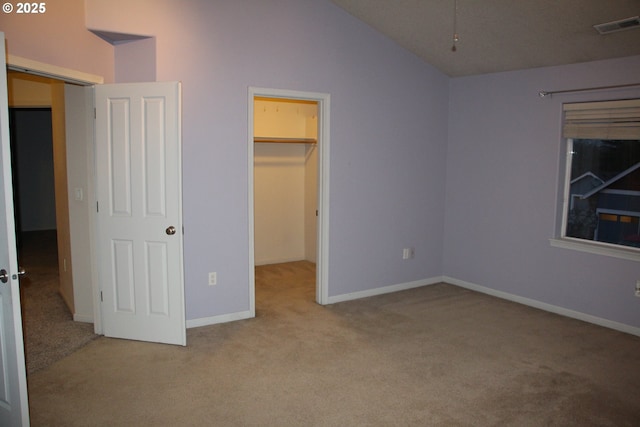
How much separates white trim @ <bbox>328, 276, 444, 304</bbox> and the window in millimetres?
1601

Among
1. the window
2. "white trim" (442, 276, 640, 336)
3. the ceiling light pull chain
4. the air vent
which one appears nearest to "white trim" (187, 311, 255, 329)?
"white trim" (442, 276, 640, 336)

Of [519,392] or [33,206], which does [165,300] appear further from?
[33,206]

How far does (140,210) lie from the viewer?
3811 millimetres

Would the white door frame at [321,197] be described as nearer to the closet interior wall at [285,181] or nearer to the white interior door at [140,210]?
the white interior door at [140,210]

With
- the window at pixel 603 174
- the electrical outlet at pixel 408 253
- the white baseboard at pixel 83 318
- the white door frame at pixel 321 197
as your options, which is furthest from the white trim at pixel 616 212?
the white baseboard at pixel 83 318

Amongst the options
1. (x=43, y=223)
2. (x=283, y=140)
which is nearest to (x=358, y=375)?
(x=283, y=140)

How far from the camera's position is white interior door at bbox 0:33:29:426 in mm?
2350

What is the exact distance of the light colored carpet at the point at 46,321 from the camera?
3.67 m

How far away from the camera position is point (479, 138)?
212 inches


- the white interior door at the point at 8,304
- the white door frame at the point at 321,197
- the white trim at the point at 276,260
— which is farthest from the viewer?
the white trim at the point at 276,260

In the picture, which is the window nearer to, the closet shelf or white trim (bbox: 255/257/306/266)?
the closet shelf

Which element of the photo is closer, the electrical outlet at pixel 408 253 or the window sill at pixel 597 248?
the window sill at pixel 597 248

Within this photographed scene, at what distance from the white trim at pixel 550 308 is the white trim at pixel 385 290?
0.66 feet

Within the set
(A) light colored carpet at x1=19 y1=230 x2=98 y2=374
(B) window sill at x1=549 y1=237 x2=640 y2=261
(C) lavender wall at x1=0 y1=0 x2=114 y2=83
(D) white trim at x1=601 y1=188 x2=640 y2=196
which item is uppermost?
(C) lavender wall at x1=0 y1=0 x2=114 y2=83
